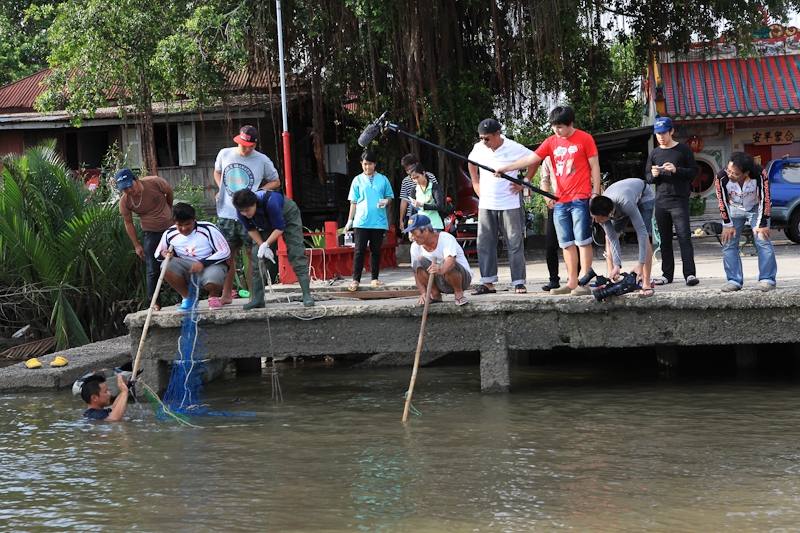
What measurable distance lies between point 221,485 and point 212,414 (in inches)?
99.7

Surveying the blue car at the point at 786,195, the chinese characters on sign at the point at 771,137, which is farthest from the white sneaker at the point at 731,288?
the chinese characters on sign at the point at 771,137

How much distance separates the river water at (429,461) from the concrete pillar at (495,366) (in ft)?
0.55

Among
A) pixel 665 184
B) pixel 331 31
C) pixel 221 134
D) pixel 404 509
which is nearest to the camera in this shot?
pixel 404 509

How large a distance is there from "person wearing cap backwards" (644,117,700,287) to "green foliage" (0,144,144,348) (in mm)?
6621

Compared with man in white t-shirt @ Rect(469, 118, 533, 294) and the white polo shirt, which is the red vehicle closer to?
man in white t-shirt @ Rect(469, 118, 533, 294)

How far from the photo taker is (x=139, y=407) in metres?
9.88

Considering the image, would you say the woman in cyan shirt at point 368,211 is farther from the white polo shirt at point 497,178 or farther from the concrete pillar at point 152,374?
the concrete pillar at point 152,374

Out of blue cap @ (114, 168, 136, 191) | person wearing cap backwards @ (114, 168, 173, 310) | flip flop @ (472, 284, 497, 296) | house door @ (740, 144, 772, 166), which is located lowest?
flip flop @ (472, 284, 497, 296)

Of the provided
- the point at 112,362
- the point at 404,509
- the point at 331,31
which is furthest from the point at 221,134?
the point at 404,509

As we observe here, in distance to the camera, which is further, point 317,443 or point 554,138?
point 554,138

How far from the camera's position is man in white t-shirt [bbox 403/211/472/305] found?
9.34 metres

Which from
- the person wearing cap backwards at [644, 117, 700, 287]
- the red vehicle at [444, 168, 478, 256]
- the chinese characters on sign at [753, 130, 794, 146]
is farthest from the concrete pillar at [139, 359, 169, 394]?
the chinese characters on sign at [753, 130, 794, 146]

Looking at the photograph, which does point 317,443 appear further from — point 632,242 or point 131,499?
point 632,242

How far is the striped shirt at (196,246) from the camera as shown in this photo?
9.90 meters
